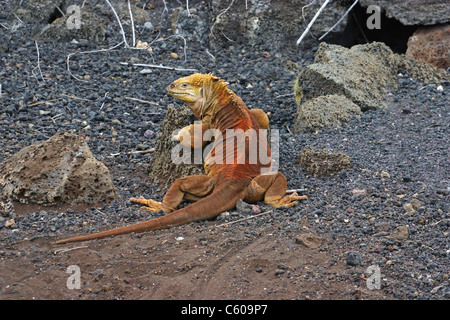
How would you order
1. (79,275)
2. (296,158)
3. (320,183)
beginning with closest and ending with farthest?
1. (79,275)
2. (320,183)
3. (296,158)

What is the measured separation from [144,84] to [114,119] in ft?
3.39

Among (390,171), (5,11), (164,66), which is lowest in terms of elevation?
(390,171)

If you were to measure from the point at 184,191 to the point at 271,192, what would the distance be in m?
0.73

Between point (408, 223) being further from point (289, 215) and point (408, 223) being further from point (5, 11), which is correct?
point (5, 11)

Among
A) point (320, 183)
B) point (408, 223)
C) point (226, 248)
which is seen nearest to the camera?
point (226, 248)

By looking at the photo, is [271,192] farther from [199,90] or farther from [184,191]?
[199,90]

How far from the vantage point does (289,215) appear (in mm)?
5168

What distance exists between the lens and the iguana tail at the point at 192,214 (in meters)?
4.80

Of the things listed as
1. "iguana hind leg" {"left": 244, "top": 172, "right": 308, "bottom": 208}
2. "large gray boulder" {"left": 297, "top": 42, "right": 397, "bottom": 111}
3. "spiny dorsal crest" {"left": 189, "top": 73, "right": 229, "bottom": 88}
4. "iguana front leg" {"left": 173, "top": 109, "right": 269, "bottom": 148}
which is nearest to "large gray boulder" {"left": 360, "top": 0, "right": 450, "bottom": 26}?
"large gray boulder" {"left": 297, "top": 42, "right": 397, "bottom": 111}

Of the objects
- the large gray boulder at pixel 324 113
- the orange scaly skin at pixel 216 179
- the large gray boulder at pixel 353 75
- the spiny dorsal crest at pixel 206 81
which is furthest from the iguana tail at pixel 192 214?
the large gray boulder at pixel 353 75

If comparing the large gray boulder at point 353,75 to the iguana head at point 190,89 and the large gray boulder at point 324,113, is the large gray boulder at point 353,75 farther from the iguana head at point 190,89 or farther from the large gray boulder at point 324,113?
the iguana head at point 190,89

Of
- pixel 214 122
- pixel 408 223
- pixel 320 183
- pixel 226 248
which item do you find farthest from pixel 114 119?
pixel 408 223

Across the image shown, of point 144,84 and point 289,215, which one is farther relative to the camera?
point 144,84

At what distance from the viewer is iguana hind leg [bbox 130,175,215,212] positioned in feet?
17.5
